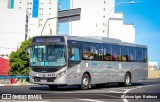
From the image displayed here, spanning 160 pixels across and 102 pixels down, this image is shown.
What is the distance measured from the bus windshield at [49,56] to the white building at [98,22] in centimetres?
8761

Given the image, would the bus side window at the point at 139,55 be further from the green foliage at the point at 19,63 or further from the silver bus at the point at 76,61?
the green foliage at the point at 19,63

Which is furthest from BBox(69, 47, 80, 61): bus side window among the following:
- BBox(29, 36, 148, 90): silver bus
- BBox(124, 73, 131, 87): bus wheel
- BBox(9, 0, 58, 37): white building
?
BBox(9, 0, 58, 37): white building

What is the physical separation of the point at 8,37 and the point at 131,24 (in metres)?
38.7

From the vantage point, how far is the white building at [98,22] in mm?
110312

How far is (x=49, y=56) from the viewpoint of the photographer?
20859mm

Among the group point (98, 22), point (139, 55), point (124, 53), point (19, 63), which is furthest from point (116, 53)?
point (98, 22)

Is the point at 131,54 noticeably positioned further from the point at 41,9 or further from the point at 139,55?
the point at 41,9

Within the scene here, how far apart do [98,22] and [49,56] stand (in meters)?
90.5

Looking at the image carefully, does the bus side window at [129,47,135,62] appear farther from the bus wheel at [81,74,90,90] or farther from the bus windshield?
the bus windshield

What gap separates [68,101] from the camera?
14.3m

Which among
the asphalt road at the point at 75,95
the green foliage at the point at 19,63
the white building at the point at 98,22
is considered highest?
the white building at the point at 98,22

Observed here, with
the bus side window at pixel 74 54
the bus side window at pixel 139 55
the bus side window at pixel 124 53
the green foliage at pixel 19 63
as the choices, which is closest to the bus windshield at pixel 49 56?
the bus side window at pixel 74 54

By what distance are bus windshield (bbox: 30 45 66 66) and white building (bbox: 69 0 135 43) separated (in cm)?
8761

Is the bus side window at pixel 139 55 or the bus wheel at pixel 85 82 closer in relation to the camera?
the bus wheel at pixel 85 82
